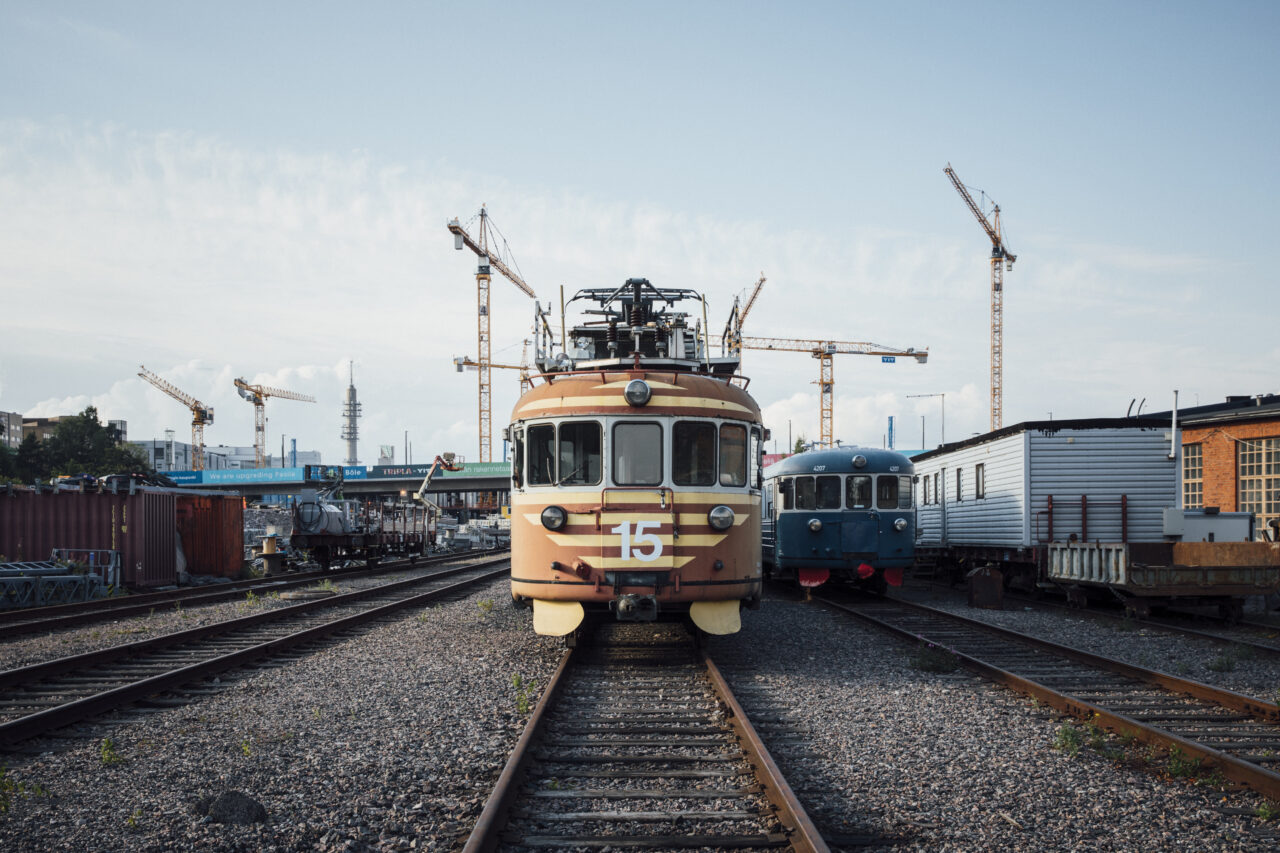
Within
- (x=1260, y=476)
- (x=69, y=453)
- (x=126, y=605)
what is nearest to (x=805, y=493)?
(x=126, y=605)

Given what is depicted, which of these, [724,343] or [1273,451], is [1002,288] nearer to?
[1273,451]

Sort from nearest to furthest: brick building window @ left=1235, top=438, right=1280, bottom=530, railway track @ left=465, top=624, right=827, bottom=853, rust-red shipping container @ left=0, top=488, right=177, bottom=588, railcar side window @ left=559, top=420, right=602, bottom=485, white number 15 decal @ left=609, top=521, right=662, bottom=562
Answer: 1. railway track @ left=465, top=624, right=827, bottom=853
2. white number 15 decal @ left=609, top=521, right=662, bottom=562
3. railcar side window @ left=559, top=420, right=602, bottom=485
4. rust-red shipping container @ left=0, top=488, right=177, bottom=588
5. brick building window @ left=1235, top=438, right=1280, bottom=530

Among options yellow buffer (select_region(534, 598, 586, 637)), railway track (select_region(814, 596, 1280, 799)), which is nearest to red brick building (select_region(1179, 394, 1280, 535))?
railway track (select_region(814, 596, 1280, 799))

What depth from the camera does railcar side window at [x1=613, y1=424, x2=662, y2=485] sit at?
945cm

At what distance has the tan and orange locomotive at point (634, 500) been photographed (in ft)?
30.4

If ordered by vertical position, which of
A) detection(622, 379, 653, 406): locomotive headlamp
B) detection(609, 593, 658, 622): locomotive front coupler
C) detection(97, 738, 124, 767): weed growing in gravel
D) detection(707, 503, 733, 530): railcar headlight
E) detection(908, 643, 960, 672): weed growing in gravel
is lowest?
detection(908, 643, 960, 672): weed growing in gravel

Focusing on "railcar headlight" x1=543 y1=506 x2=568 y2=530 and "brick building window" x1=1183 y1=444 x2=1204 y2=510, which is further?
"brick building window" x1=1183 y1=444 x2=1204 y2=510

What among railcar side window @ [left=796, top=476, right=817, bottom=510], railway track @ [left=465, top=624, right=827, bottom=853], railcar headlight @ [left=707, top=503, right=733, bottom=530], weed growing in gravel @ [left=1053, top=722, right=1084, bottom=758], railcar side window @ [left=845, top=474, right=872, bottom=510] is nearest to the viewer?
railway track @ [left=465, top=624, right=827, bottom=853]

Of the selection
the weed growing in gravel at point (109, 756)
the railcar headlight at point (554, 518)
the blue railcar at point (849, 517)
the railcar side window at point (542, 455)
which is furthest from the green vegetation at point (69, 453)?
the weed growing in gravel at point (109, 756)

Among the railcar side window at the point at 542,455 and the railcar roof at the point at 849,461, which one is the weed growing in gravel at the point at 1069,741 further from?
the railcar roof at the point at 849,461

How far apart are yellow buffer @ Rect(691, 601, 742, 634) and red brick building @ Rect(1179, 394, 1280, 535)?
18.9m

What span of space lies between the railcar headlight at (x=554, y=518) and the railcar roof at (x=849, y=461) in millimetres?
9282

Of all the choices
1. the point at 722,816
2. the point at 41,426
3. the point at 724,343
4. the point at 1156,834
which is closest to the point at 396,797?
the point at 722,816

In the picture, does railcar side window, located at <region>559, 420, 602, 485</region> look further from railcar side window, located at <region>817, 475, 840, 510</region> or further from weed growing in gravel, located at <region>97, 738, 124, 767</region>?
railcar side window, located at <region>817, 475, 840, 510</region>
